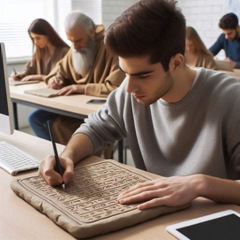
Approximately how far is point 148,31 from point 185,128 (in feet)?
1.10

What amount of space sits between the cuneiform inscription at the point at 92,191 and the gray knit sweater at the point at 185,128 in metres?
0.21

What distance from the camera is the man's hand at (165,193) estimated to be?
3.00ft

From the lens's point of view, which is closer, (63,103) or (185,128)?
(185,128)

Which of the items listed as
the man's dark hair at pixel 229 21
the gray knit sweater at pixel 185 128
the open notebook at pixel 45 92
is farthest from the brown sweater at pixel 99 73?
the man's dark hair at pixel 229 21

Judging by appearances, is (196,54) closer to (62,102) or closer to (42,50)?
(42,50)

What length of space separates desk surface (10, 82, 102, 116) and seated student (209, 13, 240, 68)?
7.80 ft

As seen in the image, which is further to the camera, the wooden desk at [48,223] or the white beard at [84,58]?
the white beard at [84,58]

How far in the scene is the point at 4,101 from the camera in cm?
146

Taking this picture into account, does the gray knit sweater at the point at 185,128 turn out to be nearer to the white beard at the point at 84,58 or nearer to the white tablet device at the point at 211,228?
the white tablet device at the point at 211,228

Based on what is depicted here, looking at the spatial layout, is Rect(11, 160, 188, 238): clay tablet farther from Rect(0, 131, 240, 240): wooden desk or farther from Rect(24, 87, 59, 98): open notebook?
Rect(24, 87, 59, 98): open notebook

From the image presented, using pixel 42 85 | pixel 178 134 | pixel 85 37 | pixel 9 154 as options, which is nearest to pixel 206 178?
pixel 178 134

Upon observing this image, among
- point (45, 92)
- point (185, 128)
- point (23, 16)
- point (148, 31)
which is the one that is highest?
point (148, 31)

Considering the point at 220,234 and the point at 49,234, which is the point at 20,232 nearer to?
the point at 49,234

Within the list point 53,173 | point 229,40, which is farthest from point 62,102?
point 229,40
